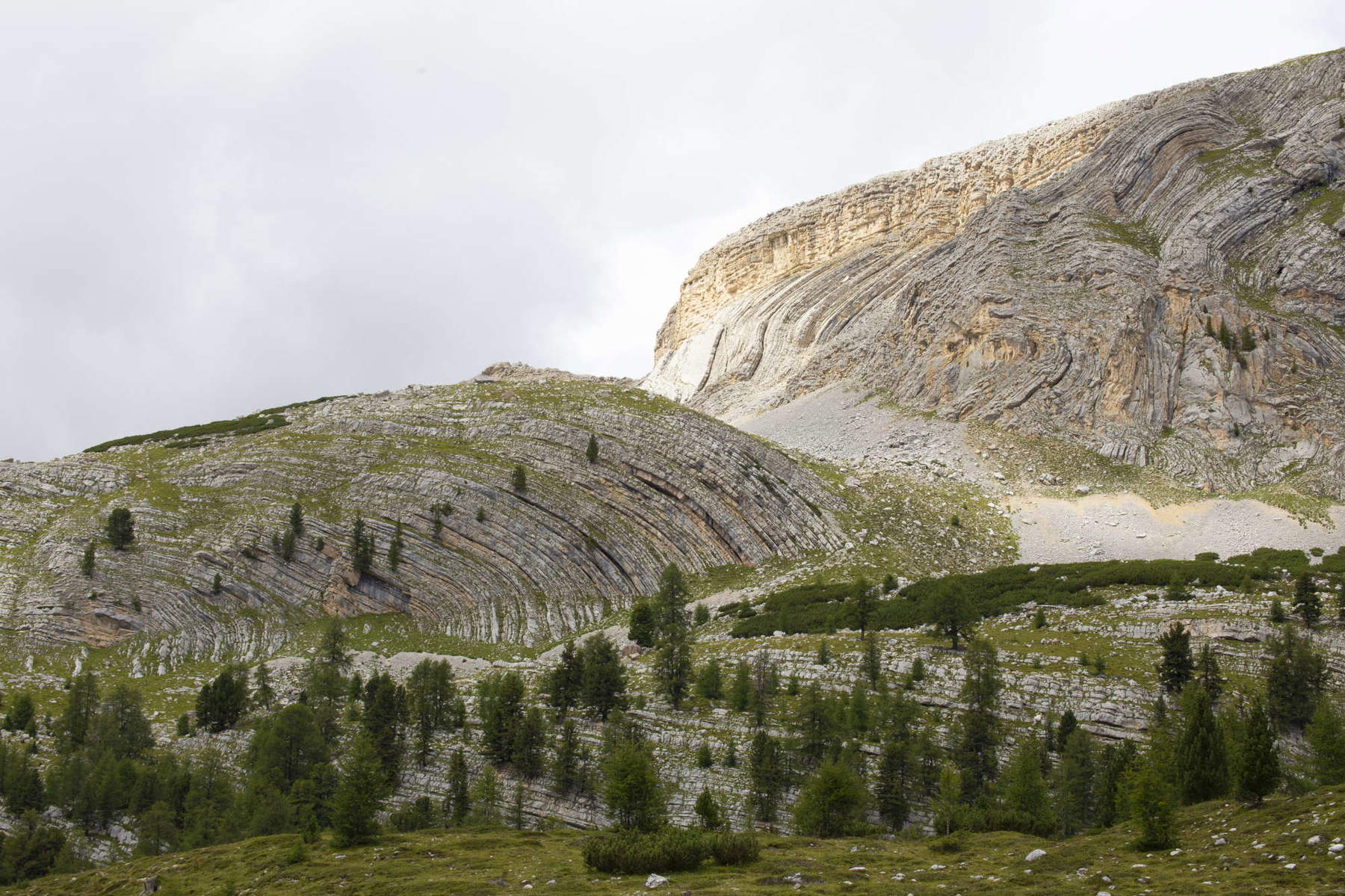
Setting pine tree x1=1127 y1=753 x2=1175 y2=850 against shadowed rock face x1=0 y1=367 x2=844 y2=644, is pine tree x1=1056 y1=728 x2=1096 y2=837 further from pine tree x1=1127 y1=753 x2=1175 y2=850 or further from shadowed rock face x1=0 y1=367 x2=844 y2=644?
shadowed rock face x1=0 y1=367 x2=844 y2=644

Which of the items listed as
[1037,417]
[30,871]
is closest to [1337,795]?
[30,871]

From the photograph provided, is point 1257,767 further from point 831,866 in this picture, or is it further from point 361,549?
point 361,549

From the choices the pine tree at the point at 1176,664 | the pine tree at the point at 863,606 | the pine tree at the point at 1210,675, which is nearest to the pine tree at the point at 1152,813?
the pine tree at the point at 1176,664

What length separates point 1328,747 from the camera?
43812mm

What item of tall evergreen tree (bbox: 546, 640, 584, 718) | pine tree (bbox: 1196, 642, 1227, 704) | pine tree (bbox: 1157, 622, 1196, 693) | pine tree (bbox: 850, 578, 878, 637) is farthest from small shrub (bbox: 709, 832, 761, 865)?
pine tree (bbox: 850, 578, 878, 637)

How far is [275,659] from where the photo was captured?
287 feet

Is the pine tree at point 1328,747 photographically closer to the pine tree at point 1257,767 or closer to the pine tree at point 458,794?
the pine tree at point 1257,767

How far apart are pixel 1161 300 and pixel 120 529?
13771cm

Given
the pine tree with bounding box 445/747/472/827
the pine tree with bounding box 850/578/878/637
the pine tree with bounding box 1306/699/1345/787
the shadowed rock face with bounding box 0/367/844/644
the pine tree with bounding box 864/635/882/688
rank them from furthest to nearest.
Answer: the shadowed rock face with bounding box 0/367/844/644
the pine tree with bounding box 850/578/878/637
the pine tree with bounding box 864/635/882/688
the pine tree with bounding box 445/747/472/827
the pine tree with bounding box 1306/699/1345/787

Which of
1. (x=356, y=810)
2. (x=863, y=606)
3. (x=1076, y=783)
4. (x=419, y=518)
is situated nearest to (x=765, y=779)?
(x=1076, y=783)

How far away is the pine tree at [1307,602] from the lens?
65.7 meters

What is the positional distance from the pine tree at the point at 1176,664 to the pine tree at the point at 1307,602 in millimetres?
10861

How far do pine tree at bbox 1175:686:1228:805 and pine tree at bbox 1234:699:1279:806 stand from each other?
264 inches

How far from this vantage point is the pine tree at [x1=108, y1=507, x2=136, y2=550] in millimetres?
95688
